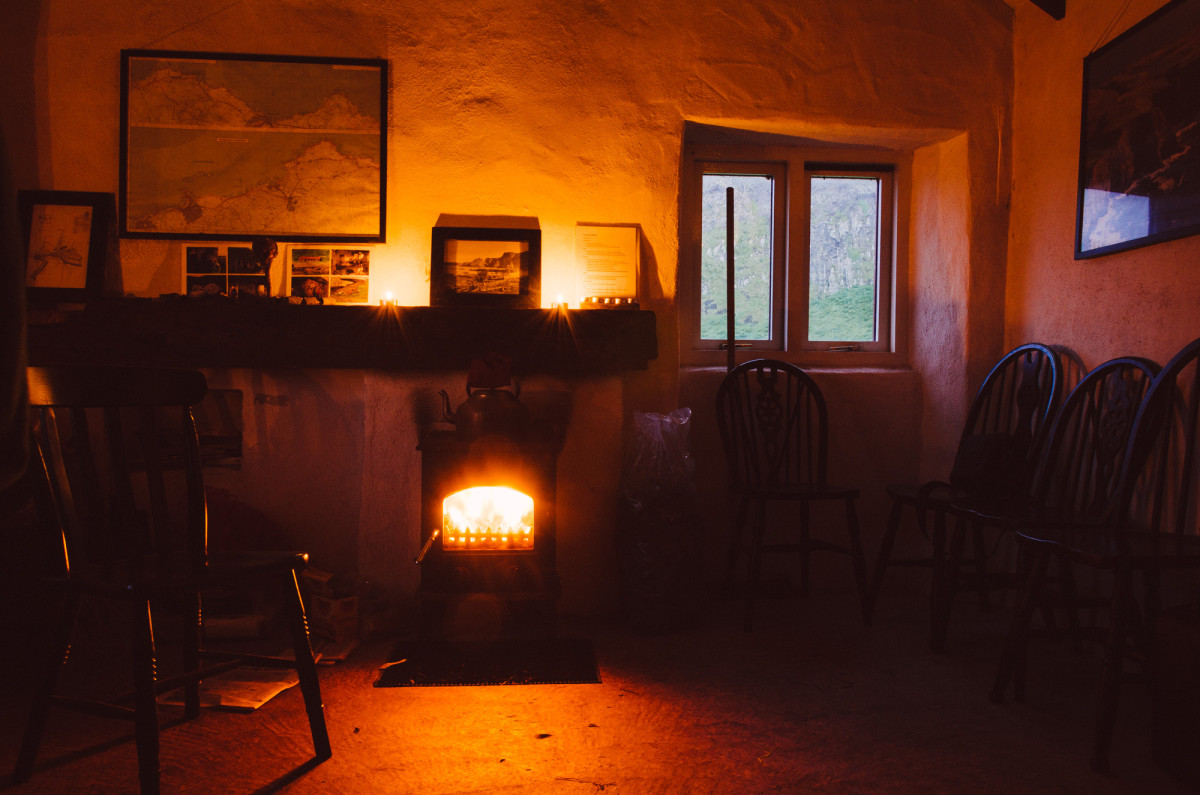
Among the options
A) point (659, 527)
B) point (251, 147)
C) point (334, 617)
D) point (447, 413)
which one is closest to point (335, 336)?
point (447, 413)

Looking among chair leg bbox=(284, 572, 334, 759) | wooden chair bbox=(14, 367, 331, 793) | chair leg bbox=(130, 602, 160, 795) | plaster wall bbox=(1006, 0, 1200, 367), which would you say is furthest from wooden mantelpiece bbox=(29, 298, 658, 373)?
plaster wall bbox=(1006, 0, 1200, 367)

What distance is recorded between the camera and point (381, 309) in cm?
268

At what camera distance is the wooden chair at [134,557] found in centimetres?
143

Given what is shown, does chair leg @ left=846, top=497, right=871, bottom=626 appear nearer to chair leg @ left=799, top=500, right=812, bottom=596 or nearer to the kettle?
chair leg @ left=799, top=500, right=812, bottom=596

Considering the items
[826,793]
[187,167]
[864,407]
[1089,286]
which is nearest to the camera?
[826,793]

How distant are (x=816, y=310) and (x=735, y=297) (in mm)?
401

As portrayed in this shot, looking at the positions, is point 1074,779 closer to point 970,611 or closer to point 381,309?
point 970,611

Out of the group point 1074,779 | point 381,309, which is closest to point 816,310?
point 381,309

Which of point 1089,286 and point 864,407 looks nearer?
point 1089,286

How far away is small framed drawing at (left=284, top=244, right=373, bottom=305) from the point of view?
2.85 metres

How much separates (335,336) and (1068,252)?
2.70 metres

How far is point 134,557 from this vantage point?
1.53 m

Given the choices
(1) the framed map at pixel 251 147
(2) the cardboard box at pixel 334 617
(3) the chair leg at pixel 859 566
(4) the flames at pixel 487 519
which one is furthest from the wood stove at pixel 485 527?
(3) the chair leg at pixel 859 566

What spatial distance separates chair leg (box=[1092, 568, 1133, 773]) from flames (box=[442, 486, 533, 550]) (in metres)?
1.63
